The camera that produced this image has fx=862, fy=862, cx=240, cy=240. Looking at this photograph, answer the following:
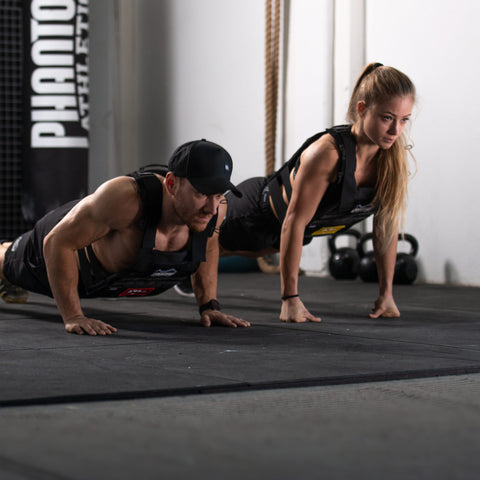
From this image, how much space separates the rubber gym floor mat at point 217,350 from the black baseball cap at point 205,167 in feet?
1.39

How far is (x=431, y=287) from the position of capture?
455cm

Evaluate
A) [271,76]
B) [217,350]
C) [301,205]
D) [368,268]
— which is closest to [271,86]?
[271,76]

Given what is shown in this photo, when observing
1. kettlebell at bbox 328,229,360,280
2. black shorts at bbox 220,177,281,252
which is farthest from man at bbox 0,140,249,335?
kettlebell at bbox 328,229,360,280

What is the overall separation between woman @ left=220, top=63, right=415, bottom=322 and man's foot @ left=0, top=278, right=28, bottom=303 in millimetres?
1099

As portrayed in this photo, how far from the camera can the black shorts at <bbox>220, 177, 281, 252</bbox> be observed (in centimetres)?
330

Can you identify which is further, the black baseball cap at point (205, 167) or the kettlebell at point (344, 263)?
the kettlebell at point (344, 263)

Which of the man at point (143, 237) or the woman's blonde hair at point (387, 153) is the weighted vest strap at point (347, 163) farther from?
the man at point (143, 237)

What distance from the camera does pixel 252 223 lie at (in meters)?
3.31

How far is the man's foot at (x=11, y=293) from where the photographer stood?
344cm

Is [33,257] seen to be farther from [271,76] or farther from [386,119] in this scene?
[271,76]

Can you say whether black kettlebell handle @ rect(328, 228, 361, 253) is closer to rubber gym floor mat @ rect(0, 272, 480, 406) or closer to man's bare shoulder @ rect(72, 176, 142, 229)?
rubber gym floor mat @ rect(0, 272, 480, 406)

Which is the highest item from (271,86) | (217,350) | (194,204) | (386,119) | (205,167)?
(271,86)

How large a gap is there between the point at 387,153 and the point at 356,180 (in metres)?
0.14

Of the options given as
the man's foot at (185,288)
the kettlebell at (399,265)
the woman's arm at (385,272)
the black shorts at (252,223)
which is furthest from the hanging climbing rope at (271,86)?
the woman's arm at (385,272)
